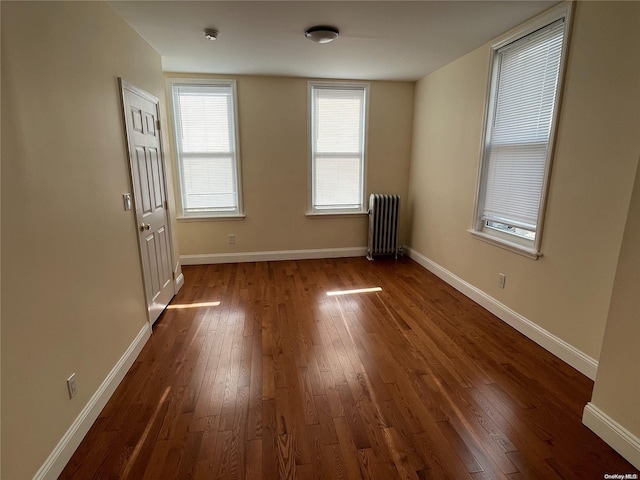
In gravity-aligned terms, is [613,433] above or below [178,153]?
below

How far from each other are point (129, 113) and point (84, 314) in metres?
1.52

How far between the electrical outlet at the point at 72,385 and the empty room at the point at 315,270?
1 centimetres

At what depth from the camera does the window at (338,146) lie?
4.46 m

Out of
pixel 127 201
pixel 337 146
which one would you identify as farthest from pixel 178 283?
pixel 337 146

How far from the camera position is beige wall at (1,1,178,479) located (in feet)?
4.19

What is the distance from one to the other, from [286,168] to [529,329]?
10.9ft

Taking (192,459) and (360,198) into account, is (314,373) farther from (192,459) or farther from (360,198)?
(360,198)

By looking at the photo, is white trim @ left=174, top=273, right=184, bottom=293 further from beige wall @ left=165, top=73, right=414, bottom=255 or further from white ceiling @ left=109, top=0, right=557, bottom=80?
white ceiling @ left=109, top=0, right=557, bottom=80

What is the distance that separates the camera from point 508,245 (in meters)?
2.84

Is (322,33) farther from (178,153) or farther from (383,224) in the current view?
(383,224)

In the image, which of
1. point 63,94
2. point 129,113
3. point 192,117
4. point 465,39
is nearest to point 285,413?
point 63,94

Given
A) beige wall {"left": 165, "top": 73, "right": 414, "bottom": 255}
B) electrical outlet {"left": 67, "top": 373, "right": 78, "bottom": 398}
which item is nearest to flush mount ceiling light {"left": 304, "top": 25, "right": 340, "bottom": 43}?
beige wall {"left": 165, "top": 73, "right": 414, "bottom": 255}

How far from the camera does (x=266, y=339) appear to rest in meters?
2.67

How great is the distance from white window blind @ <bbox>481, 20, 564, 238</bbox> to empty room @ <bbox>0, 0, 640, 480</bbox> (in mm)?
22
